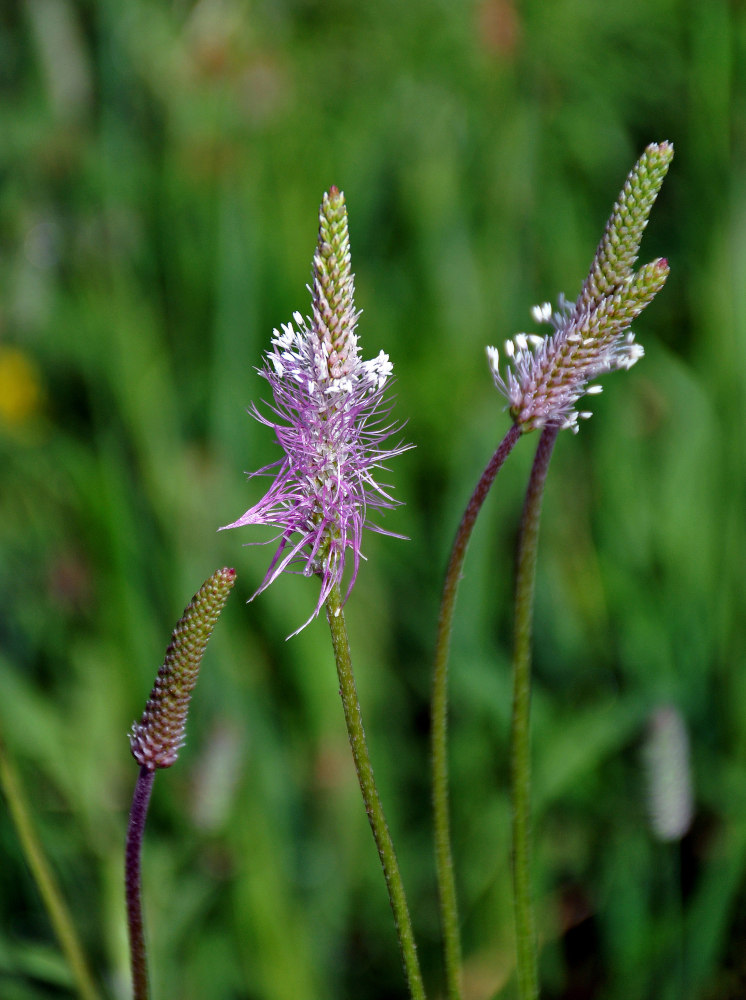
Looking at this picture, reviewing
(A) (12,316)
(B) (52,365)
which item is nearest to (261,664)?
(B) (52,365)

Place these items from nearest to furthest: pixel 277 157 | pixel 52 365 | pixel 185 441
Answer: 1. pixel 185 441
2. pixel 52 365
3. pixel 277 157

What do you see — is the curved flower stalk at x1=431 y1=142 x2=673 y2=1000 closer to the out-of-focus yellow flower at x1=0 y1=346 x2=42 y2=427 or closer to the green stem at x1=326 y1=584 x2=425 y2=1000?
the green stem at x1=326 y1=584 x2=425 y2=1000

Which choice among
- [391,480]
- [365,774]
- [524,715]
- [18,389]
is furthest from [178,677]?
[18,389]

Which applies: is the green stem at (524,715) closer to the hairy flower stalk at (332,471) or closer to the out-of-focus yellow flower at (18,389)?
the hairy flower stalk at (332,471)

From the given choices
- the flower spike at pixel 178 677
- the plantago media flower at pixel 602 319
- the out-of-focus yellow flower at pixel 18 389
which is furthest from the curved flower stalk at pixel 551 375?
the out-of-focus yellow flower at pixel 18 389

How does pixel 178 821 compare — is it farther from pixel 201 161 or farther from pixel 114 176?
pixel 201 161

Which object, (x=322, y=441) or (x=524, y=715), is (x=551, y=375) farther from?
(x=524, y=715)

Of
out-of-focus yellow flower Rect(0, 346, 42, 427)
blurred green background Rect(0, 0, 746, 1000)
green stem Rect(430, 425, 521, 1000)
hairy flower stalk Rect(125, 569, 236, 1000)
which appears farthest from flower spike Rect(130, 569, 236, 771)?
out-of-focus yellow flower Rect(0, 346, 42, 427)

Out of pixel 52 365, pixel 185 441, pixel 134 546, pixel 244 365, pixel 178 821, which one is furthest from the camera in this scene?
pixel 52 365
